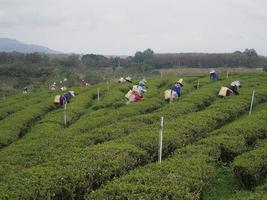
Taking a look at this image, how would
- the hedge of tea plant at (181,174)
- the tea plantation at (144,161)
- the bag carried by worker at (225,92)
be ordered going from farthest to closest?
the bag carried by worker at (225,92) < the tea plantation at (144,161) < the hedge of tea plant at (181,174)

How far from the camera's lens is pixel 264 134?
1958 cm

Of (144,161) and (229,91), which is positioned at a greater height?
(229,91)

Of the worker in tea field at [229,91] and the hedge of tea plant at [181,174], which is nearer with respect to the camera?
the hedge of tea plant at [181,174]

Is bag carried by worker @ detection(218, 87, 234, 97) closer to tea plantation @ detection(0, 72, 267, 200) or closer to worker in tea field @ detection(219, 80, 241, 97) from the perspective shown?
worker in tea field @ detection(219, 80, 241, 97)

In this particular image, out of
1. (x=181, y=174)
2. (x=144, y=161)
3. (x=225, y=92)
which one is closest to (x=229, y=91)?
(x=225, y=92)

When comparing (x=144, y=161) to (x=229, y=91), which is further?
(x=229, y=91)

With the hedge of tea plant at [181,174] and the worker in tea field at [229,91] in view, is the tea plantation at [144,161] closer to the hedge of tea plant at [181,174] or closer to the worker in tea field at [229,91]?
the hedge of tea plant at [181,174]

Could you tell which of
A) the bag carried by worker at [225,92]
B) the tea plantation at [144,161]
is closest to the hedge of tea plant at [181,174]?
the tea plantation at [144,161]

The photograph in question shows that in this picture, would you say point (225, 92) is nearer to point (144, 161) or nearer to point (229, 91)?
point (229, 91)

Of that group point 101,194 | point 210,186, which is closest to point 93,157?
point 101,194

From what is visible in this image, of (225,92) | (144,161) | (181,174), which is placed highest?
(225,92)

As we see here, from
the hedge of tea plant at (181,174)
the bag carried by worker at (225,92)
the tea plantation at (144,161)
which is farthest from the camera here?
the bag carried by worker at (225,92)

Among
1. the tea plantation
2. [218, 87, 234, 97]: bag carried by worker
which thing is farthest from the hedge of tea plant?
[218, 87, 234, 97]: bag carried by worker

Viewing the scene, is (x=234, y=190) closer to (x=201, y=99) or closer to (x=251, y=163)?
(x=251, y=163)
